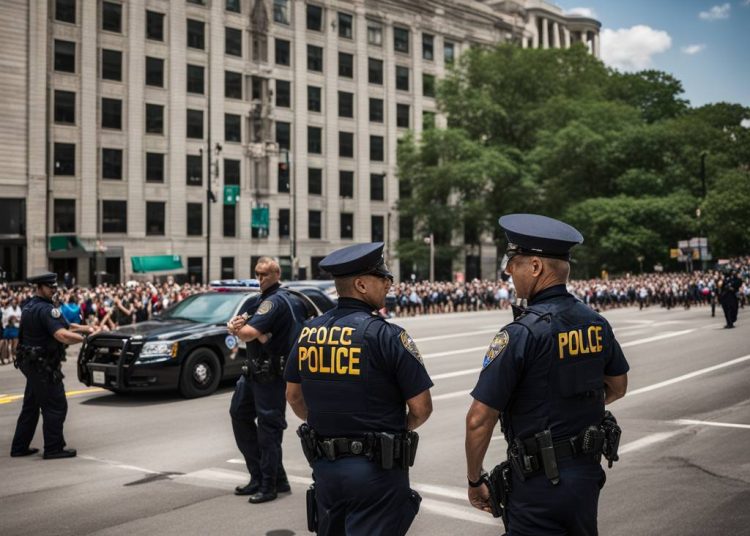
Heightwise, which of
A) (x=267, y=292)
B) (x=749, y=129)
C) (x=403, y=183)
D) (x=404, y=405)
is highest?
(x=749, y=129)

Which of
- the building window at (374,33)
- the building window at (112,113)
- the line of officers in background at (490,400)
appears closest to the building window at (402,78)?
the building window at (374,33)

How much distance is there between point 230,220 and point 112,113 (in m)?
10.7

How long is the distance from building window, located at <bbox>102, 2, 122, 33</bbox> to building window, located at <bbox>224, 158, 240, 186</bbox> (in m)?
11.1

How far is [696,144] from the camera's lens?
2256 inches

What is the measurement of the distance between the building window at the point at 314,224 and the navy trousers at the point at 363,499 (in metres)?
54.4

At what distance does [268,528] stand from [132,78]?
47789 mm

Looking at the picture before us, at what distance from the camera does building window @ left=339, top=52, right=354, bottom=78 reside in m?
60.2

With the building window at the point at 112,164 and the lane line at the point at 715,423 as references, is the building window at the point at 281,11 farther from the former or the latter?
the lane line at the point at 715,423

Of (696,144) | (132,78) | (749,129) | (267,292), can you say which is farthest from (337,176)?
(267,292)

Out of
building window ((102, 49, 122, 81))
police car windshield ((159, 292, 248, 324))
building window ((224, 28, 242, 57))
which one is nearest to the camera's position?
police car windshield ((159, 292, 248, 324))

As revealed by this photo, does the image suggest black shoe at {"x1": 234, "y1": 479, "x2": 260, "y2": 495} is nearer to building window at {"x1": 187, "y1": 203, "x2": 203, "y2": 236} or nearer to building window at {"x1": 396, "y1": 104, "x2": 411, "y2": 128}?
building window at {"x1": 187, "y1": 203, "x2": 203, "y2": 236}

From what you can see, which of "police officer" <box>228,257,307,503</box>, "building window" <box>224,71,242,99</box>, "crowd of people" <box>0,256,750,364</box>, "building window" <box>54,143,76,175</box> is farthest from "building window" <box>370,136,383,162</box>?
"police officer" <box>228,257,307,503</box>

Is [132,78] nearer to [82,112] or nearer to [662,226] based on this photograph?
[82,112]

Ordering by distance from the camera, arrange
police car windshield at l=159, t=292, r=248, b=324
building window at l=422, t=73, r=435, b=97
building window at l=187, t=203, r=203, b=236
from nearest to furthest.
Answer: police car windshield at l=159, t=292, r=248, b=324 → building window at l=187, t=203, r=203, b=236 → building window at l=422, t=73, r=435, b=97
